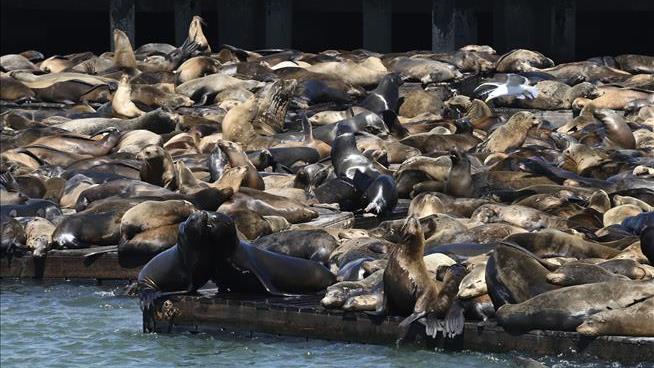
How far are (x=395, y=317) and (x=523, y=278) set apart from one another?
2.56 ft

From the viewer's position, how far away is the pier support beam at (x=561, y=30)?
81.8ft

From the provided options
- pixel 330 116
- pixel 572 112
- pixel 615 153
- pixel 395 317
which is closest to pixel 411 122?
pixel 330 116

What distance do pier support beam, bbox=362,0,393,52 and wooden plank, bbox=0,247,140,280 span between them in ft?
50.1

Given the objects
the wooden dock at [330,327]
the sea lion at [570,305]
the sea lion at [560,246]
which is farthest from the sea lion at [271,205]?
the sea lion at [570,305]

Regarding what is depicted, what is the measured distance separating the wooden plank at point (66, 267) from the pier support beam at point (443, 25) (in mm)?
14502

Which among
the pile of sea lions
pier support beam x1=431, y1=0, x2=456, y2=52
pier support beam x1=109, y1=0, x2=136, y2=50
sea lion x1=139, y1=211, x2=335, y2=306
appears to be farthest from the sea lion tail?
pier support beam x1=109, y1=0, x2=136, y2=50

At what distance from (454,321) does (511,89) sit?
1102cm

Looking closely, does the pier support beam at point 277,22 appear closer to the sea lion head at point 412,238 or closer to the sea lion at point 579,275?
the sea lion head at point 412,238

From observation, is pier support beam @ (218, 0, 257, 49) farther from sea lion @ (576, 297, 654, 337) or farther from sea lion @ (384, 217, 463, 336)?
sea lion @ (576, 297, 654, 337)

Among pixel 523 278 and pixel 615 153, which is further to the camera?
pixel 615 153

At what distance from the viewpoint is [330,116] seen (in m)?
17.6

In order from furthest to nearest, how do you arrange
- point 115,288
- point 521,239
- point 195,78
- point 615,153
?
point 195,78
point 615,153
point 115,288
point 521,239

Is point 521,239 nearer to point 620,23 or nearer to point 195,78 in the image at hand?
point 195,78

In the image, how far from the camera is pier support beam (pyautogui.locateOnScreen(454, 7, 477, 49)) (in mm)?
26828
